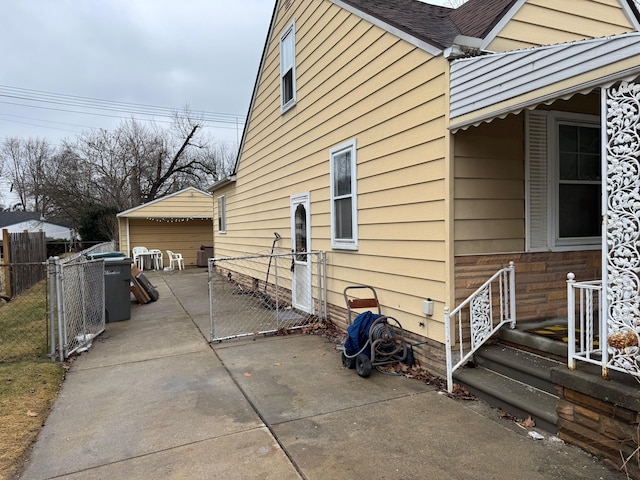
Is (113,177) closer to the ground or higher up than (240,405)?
higher up

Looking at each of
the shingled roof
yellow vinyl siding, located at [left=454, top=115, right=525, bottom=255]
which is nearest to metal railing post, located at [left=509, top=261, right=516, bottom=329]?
yellow vinyl siding, located at [left=454, top=115, right=525, bottom=255]

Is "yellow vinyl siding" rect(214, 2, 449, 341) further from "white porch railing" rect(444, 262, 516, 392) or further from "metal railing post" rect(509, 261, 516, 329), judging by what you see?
"metal railing post" rect(509, 261, 516, 329)

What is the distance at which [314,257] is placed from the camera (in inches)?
283

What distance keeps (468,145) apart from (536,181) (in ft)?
3.05

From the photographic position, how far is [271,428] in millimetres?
3309

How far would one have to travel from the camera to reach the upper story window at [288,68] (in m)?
8.05

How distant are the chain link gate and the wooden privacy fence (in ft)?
16.2

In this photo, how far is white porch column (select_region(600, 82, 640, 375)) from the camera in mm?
2523

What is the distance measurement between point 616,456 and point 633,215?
1520 mm

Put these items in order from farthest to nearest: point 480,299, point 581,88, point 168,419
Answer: point 480,299 < point 168,419 < point 581,88

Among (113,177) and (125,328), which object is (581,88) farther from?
(113,177)

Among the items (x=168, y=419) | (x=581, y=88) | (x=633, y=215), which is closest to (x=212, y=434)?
(x=168, y=419)

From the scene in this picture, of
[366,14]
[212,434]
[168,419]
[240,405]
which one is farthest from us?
[366,14]

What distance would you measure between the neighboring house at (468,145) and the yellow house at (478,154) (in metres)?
0.01
